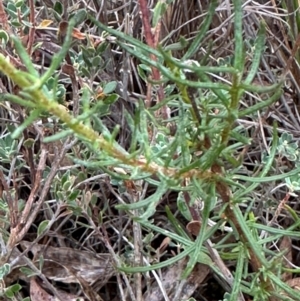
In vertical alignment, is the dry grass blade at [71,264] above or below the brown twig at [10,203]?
below

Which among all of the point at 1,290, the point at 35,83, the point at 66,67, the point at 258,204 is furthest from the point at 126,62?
the point at 35,83

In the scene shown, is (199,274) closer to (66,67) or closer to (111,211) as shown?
Result: (111,211)

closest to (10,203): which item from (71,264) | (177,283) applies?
(71,264)

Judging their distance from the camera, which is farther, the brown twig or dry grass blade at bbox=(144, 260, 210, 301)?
dry grass blade at bbox=(144, 260, 210, 301)

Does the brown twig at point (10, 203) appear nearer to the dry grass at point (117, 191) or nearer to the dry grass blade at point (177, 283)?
the dry grass at point (117, 191)

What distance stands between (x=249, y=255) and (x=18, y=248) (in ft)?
2.09

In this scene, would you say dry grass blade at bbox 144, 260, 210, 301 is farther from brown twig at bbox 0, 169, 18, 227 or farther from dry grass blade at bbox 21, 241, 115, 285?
brown twig at bbox 0, 169, 18, 227

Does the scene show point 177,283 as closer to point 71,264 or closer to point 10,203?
point 71,264

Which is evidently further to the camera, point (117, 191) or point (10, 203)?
point (117, 191)

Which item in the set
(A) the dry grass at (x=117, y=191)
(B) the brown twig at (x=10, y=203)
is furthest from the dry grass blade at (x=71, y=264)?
(B) the brown twig at (x=10, y=203)

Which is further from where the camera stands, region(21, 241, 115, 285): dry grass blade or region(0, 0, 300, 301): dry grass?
region(21, 241, 115, 285): dry grass blade

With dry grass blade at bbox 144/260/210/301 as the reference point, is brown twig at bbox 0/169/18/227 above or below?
above

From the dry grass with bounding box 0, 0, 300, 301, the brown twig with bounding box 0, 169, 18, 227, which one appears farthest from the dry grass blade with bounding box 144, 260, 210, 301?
the brown twig with bounding box 0, 169, 18, 227

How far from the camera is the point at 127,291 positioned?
1292mm
